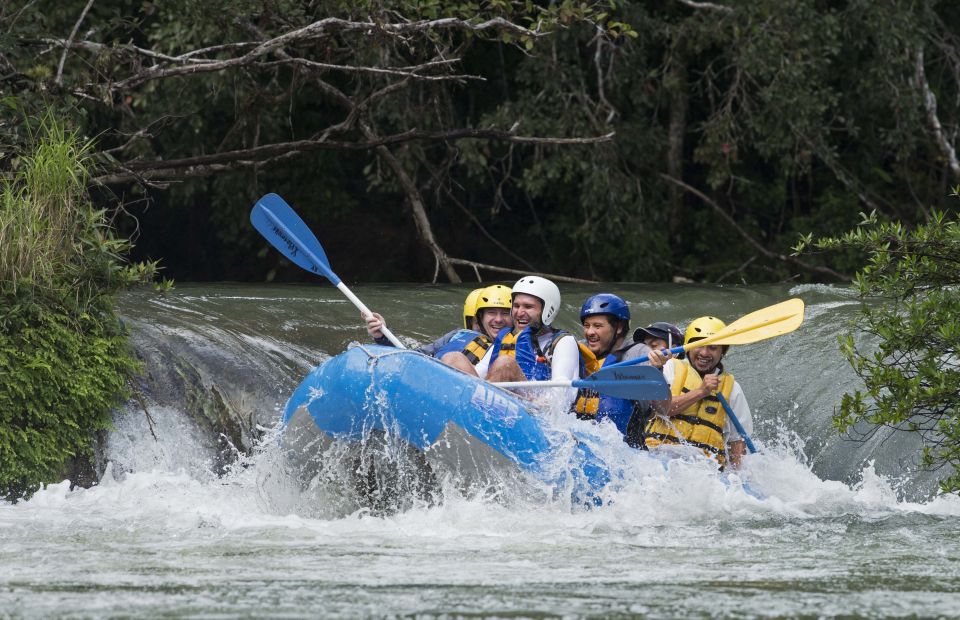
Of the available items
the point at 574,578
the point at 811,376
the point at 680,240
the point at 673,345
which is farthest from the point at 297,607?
the point at 680,240

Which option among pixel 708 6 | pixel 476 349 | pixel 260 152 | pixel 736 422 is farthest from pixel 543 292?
pixel 708 6

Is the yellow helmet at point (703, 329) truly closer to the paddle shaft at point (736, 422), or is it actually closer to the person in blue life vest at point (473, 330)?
the paddle shaft at point (736, 422)

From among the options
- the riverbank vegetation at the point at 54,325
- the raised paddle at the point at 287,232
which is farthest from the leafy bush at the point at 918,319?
the riverbank vegetation at the point at 54,325

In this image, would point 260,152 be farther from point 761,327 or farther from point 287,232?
point 761,327

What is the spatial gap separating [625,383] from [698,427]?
85 cm

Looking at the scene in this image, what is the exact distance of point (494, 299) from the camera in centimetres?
713

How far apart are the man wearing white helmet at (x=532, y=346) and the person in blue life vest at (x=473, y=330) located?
10 cm

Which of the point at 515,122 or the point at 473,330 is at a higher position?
the point at 515,122

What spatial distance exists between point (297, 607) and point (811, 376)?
15.9 ft

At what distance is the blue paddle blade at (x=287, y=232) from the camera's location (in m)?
7.51

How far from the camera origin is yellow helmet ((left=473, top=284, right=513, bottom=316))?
7.10 m

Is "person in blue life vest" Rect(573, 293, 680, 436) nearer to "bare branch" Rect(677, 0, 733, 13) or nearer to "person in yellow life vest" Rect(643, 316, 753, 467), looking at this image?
"person in yellow life vest" Rect(643, 316, 753, 467)

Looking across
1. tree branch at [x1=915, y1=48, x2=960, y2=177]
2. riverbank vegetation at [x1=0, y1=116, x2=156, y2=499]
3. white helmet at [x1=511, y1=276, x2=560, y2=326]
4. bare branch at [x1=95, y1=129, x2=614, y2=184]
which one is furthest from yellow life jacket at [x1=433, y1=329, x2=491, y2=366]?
tree branch at [x1=915, y1=48, x2=960, y2=177]

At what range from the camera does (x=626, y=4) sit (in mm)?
11797
